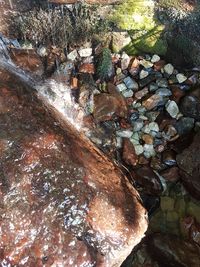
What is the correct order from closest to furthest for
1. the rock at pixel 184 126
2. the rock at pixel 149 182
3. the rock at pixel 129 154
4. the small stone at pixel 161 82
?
1. the rock at pixel 149 182
2. the rock at pixel 129 154
3. the rock at pixel 184 126
4. the small stone at pixel 161 82

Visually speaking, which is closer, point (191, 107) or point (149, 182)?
point (149, 182)

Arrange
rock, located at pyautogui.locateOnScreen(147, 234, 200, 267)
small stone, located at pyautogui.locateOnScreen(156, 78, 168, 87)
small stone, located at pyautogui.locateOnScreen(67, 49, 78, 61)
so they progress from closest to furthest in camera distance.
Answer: rock, located at pyautogui.locateOnScreen(147, 234, 200, 267)
small stone, located at pyautogui.locateOnScreen(156, 78, 168, 87)
small stone, located at pyautogui.locateOnScreen(67, 49, 78, 61)

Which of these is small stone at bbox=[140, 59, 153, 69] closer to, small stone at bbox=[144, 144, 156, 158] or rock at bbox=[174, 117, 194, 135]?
rock at bbox=[174, 117, 194, 135]

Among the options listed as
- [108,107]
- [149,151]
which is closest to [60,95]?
[108,107]

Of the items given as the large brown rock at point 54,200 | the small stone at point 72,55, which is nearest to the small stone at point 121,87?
the small stone at point 72,55

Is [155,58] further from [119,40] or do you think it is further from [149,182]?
[149,182]

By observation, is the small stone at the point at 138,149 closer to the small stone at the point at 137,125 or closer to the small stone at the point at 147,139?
the small stone at the point at 147,139

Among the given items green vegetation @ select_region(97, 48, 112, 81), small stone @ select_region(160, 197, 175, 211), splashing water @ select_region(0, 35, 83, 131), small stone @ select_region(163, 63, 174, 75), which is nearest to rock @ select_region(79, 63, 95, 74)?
green vegetation @ select_region(97, 48, 112, 81)
